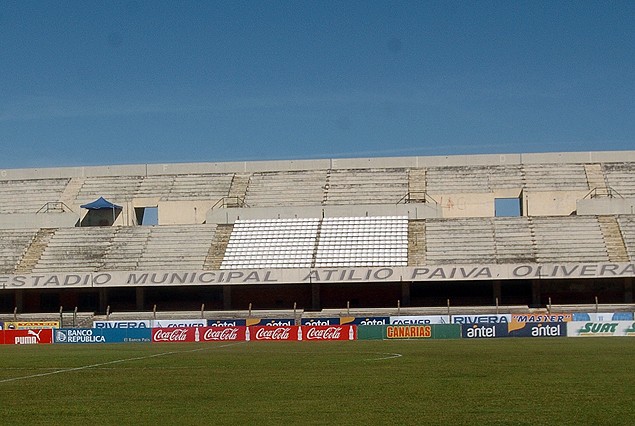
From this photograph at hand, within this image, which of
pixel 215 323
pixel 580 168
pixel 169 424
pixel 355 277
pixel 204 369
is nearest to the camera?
pixel 169 424

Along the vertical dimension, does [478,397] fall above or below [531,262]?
below

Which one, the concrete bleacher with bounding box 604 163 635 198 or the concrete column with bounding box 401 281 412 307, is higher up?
the concrete bleacher with bounding box 604 163 635 198

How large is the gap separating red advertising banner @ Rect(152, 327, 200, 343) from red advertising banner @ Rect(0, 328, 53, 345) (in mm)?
6392

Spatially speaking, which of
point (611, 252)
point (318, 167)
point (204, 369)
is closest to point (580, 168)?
point (611, 252)

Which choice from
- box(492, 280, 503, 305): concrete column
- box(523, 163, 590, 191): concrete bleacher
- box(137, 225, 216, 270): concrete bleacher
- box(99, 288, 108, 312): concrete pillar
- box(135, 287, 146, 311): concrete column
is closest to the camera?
box(492, 280, 503, 305): concrete column

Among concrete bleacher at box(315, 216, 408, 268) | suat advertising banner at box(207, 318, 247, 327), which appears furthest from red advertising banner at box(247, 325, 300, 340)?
concrete bleacher at box(315, 216, 408, 268)

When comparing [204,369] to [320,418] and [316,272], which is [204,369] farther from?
[316,272]

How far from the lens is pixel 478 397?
880 inches

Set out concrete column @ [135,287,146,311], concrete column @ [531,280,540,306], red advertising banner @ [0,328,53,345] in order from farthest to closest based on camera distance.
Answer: concrete column @ [135,287,146,311] < concrete column @ [531,280,540,306] < red advertising banner @ [0,328,53,345]

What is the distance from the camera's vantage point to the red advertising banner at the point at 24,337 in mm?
57000

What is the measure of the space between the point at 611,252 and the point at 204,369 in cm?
4705

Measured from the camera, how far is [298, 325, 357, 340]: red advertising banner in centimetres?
5491

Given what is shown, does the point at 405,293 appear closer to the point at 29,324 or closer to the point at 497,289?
the point at 497,289

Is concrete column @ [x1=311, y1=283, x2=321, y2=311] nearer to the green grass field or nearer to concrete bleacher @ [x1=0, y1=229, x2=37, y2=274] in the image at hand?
concrete bleacher @ [x1=0, y1=229, x2=37, y2=274]
